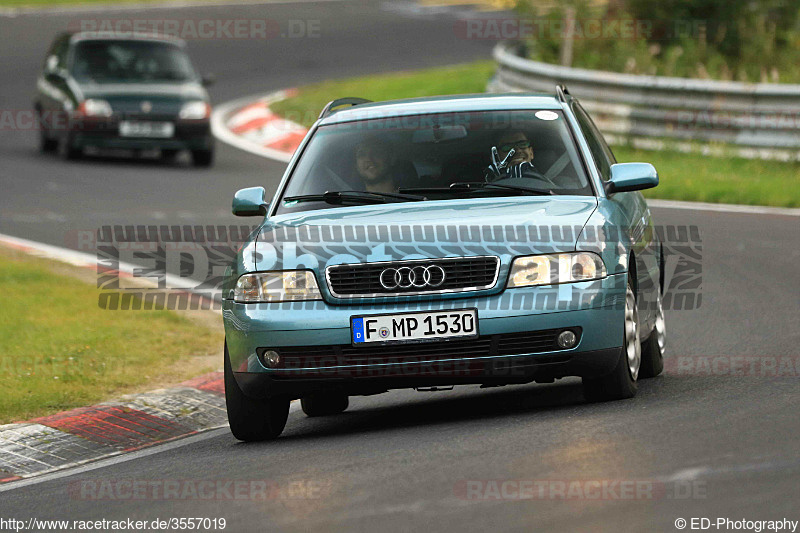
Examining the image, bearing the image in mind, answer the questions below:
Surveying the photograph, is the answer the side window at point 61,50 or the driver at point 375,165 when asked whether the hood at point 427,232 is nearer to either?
the driver at point 375,165

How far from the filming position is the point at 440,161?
838 centimetres

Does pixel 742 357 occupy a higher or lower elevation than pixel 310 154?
lower

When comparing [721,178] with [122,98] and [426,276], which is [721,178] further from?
[426,276]

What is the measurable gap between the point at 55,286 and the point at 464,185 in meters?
5.71

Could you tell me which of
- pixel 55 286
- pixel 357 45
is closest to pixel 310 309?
pixel 55 286

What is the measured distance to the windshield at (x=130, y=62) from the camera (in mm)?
22859

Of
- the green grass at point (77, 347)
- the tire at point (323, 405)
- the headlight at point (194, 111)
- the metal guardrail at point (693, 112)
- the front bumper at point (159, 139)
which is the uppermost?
the tire at point (323, 405)

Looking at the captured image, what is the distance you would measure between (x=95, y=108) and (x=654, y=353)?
14372 mm

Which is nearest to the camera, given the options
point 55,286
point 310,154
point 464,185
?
point 464,185

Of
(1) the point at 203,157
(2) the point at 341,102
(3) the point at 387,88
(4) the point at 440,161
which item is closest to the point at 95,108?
(1) the point at 203,157

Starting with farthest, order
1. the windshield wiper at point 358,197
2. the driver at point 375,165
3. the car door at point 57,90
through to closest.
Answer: the car door at point 57,90, the driver at point 375,165, the windshield wiper at point 358,197

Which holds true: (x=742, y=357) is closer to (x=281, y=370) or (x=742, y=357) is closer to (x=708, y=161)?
(x=281, y=370)

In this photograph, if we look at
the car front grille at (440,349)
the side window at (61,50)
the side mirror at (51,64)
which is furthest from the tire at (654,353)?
the side mirror at (51,64)

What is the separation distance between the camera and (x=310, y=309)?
7.29 metres
